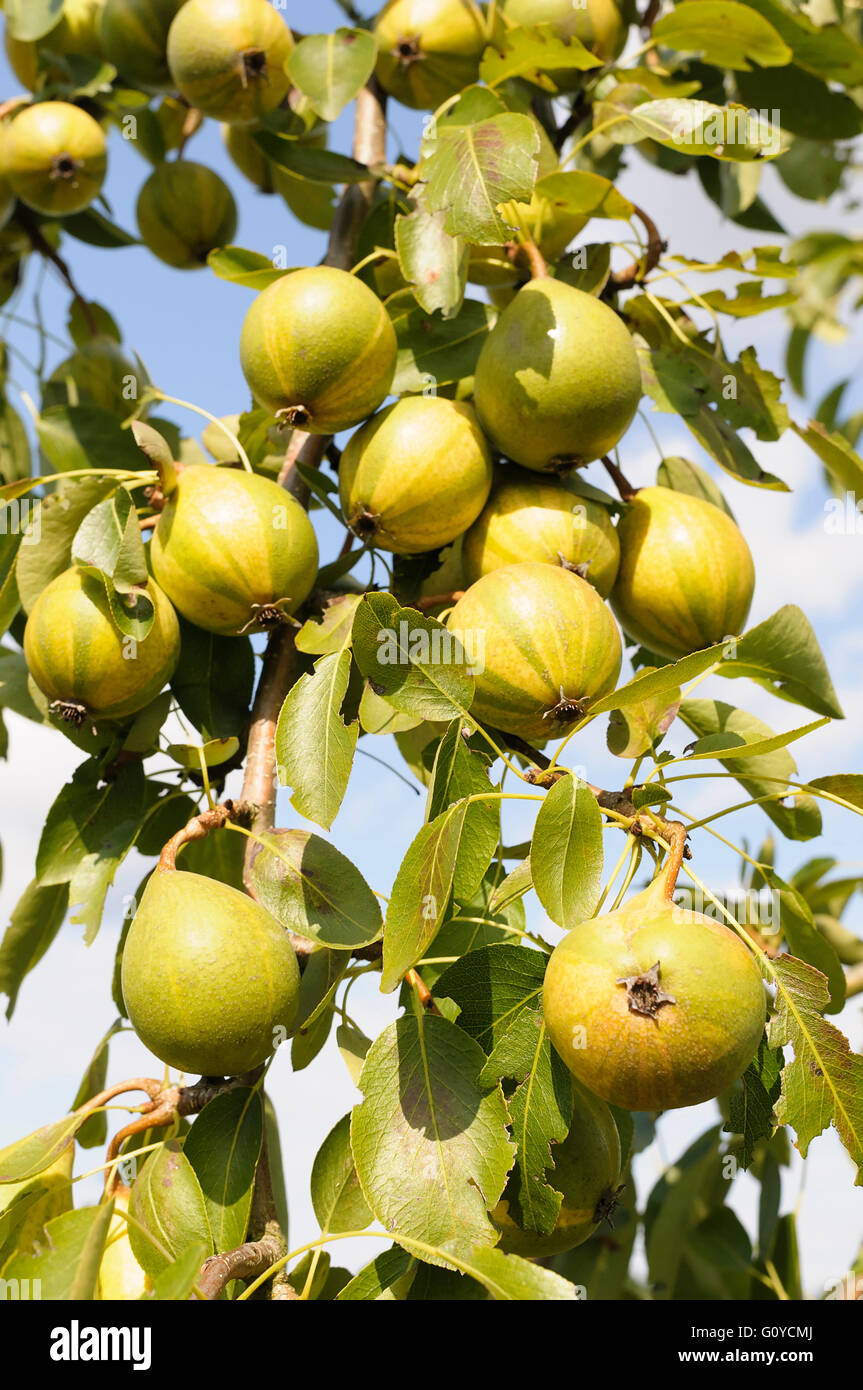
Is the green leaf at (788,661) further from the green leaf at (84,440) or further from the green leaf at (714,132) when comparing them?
the green leaf at (84,440)

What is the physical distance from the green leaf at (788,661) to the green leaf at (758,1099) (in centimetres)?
64

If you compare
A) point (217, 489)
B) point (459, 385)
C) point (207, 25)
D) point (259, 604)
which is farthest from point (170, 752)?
point (207, 25)

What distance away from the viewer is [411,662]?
6.19ft

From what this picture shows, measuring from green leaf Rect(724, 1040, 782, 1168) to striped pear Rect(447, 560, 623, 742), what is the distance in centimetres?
66

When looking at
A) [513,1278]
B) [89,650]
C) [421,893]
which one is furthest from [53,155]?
[513,1278]

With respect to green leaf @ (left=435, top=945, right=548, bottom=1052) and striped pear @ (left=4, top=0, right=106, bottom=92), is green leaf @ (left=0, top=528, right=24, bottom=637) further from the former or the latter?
striped pear @ (left=4, top=0, right=106, bottom=92)

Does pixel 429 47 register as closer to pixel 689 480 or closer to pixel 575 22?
pixel 575 22

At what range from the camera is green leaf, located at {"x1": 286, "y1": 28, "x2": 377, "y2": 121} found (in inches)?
109

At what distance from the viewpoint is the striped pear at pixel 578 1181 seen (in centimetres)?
194

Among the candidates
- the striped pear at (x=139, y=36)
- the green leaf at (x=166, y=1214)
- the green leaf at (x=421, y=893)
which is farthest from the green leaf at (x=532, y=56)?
the green leaf at (x=166, y=1214)

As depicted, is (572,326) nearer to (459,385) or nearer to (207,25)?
(459,385)
